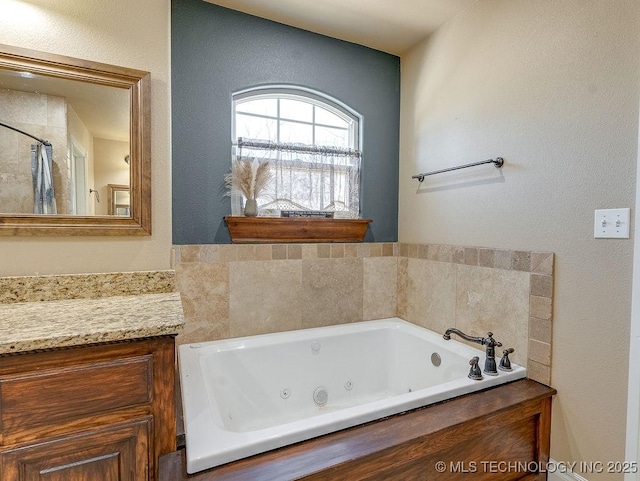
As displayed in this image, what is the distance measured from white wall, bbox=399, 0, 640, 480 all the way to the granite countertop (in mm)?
1603

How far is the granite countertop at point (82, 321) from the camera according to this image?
100cm

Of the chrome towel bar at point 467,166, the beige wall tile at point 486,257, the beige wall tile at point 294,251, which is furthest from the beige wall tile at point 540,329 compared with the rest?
the beige wall tile at point 294,251

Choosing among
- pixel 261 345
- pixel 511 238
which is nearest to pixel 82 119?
pixel 261 345

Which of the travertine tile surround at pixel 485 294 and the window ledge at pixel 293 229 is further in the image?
the window ledge at pixel 293 229

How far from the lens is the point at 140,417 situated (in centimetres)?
111

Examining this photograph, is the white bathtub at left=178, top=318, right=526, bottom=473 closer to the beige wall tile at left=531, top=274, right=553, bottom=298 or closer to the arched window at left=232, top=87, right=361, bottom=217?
the beige wall tile at left=531, top=274, right=553, bottom=298

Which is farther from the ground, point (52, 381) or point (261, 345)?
point (52, 381)

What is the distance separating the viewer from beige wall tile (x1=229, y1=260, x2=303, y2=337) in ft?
6.81

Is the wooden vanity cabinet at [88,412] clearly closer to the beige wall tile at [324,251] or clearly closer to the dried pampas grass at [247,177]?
the dried pampas grass at [247,177]

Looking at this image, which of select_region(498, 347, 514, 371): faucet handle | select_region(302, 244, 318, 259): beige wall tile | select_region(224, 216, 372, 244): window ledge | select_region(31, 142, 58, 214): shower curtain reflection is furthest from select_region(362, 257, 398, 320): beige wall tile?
select_region(31, 142, 58, 214): shower curtain reflection

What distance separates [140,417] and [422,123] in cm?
223

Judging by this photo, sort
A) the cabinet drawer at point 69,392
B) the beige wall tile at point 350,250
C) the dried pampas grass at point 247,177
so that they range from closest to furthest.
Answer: the cabinet drawer at point 69,392 → the dried pampas grass at point 247,177 → the beige wall tile at point 350,250

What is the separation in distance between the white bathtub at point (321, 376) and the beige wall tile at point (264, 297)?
81 millimetres

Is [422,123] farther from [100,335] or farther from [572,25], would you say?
[100,335]
